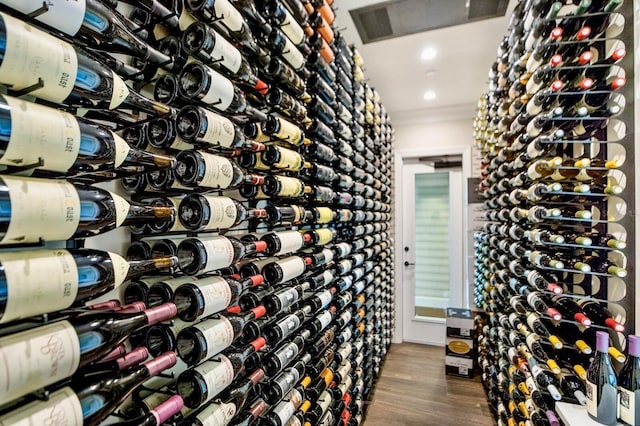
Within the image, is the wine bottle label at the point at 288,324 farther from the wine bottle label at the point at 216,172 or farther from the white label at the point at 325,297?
the wine bottle label at the point at 216,172

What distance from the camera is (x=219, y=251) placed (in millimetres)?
912

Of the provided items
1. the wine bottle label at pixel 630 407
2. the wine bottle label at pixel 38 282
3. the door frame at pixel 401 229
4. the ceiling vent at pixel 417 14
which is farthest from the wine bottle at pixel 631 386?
the door frame at pixel 401 229

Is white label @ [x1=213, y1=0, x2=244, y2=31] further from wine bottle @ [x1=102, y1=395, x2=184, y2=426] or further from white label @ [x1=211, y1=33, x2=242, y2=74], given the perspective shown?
wine bottle @ [x1=102, y1=395, x2=184, y2=426]

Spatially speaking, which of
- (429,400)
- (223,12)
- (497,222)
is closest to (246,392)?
(223,12)

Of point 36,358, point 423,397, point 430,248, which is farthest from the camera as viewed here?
point 430,248

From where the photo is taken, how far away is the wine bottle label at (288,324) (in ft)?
4.27

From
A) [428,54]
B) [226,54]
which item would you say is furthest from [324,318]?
[428,54]

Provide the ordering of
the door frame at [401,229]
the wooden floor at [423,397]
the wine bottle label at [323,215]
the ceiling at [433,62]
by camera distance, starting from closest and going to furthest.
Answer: the wine bottle label at [323,215]
the ceiling at [433,62]
the wooden floor at [423,397]
the door frame at [401,229]

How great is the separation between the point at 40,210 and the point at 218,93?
21.0 inches

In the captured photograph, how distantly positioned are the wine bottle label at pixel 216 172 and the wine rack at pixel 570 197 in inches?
52.9

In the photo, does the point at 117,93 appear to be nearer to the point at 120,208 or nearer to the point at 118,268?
the point at 120,208

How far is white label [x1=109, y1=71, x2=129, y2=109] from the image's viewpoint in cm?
64

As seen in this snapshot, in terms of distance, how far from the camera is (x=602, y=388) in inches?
45.1

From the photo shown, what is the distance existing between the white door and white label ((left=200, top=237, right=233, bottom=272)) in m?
3.77
